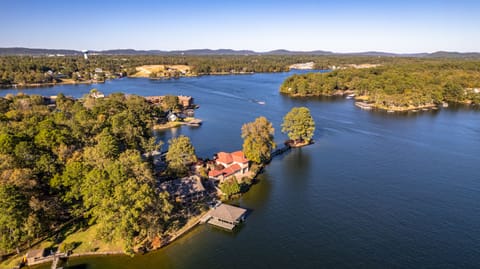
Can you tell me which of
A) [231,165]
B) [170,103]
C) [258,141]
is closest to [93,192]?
[231,165]

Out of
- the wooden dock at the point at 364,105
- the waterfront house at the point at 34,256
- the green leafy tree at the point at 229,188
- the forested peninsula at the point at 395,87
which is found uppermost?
the forested peninsula at the point at 395,87

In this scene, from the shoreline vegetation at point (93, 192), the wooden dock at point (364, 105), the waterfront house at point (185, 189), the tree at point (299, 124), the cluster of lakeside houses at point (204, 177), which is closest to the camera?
the shoreline vegetation at point (93, 192)

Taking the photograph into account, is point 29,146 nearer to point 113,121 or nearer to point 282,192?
point 113,121

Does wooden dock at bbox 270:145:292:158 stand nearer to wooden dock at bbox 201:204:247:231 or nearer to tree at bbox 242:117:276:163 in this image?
tree at bbox 242:117:276:163

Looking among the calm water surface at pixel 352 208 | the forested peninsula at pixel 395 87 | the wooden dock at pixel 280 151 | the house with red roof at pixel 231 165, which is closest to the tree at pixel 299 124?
the wooden dock at pixel 280 151

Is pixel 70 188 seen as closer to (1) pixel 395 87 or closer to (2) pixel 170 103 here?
(2) pixel 170 103

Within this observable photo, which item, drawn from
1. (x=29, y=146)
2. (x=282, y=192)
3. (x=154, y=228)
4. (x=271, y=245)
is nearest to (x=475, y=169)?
(x=282, y=192)

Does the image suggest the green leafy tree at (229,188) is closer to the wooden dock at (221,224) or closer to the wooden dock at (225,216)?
the wooden dock at (225,216)

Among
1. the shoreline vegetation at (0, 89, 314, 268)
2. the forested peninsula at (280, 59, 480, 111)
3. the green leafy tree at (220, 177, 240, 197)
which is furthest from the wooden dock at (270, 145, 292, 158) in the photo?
the forested peninsula at (280, 59, 480, 111)
